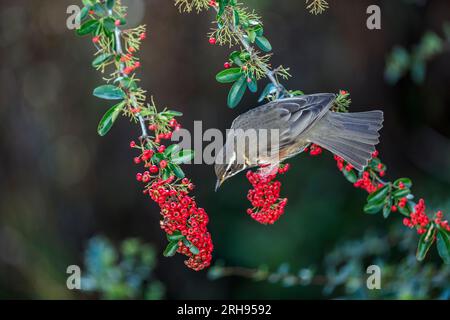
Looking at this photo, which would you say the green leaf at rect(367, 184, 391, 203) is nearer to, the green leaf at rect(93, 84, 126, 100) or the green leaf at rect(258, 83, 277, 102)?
the green leaf at rect(258, 83, 277, 102)

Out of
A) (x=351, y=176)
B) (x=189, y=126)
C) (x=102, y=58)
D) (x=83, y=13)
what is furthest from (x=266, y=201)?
(x=189, y=126)

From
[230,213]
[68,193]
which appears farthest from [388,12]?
[68,193]

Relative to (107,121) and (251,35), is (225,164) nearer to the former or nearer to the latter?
(251,35)

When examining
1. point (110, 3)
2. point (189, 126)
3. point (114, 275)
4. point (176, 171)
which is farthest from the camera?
point (189, 126)

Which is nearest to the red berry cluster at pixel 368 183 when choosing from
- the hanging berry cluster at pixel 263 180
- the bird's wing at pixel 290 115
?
the hanging berry cluster at pixel 263 180

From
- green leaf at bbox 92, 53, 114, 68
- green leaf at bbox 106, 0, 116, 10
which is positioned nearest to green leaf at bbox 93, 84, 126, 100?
green leaf at bbox 92, 53, 114, 68

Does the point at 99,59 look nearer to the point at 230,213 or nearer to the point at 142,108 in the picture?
the point at 142,108

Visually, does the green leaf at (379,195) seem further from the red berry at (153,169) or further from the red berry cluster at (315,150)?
the red berry at (153,169)
